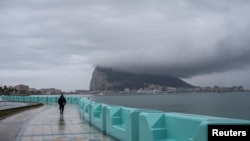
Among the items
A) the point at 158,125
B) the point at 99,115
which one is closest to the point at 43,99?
the point at 99,115

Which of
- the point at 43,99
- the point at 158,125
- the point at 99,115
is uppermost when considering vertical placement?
the point at 158,125

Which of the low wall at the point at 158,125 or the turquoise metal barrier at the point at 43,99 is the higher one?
the low wall at the point at 158,125

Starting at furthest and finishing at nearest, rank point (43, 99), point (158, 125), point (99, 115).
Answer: point (43, 99) → point (99, 115) → point (158, 125)

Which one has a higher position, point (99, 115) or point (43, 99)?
point (99, 115)

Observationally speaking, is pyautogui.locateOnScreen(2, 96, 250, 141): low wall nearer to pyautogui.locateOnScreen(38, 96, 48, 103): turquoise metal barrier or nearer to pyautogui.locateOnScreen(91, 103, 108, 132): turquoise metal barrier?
pyautogui.locateOnScreen(91, 103, 108, 132): turquoise metal barrier

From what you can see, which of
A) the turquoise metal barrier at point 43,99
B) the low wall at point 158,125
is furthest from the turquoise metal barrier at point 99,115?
the turquoise metal barrier at point 43,99

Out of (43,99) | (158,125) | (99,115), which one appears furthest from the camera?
(43,99)

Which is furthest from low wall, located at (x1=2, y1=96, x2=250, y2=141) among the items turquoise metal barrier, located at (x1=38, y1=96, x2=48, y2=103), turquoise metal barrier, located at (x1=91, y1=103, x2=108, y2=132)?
turquoise metal barrier, located at (x1=38, y1=96, x2=48, y2=103)

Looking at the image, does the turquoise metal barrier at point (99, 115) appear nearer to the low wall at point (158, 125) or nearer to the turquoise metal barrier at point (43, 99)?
the low wall at point (158, 125)

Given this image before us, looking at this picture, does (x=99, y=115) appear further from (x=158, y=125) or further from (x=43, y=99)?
(x=43, y=99)

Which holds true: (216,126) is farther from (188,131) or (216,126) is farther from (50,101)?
(50,101)

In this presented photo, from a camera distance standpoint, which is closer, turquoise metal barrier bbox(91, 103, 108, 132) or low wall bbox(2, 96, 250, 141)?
low wall bbox(2, 96, 250, 141)

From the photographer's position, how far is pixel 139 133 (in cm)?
1036

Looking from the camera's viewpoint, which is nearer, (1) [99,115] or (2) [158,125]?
(2) [158,125]
